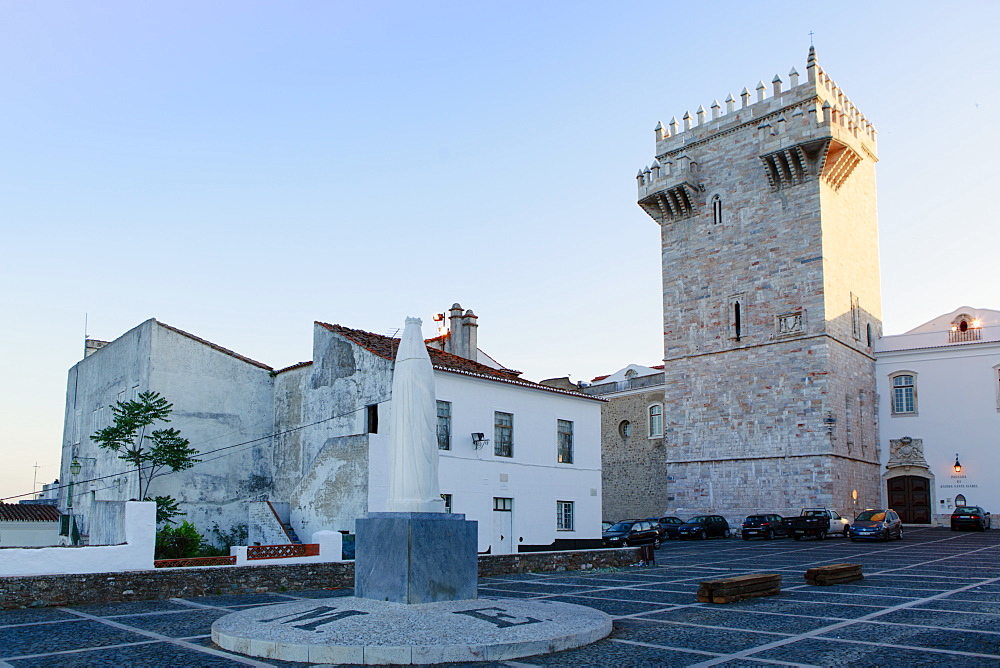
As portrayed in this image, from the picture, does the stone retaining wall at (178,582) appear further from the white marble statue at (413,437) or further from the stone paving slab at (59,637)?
the white marble statue at (413,437)

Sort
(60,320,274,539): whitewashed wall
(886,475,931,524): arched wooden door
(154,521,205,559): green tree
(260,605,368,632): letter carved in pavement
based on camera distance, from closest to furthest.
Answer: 1. (260,605,368,632): letter carved in pavement
2. (154,521,205,559): green tree
3. (60,320,274,539): whitewashed wall
4. (886,475,931,524): arched wooden door

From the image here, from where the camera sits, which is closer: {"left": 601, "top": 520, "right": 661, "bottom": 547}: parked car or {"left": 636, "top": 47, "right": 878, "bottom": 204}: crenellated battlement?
{"left": 601, "top": 520, "right": 661, "bottom": 547}: parked car

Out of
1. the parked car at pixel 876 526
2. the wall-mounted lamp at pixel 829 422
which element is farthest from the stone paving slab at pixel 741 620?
the wall-mounted lamp at pixel 829 422

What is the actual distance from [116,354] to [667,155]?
1070 inches

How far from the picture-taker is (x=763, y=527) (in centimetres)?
3203

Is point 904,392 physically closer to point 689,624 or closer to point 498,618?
point 689,624

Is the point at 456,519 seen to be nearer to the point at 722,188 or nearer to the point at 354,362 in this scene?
the point at 354,362

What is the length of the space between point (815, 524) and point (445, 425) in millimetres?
16200

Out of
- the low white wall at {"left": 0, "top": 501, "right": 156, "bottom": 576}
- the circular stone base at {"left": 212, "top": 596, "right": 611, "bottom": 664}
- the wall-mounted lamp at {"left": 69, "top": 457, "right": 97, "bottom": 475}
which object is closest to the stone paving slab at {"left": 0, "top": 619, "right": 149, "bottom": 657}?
the circular stone base at {"left": 212, "top": 596, "right": 611, "bottom": 664}

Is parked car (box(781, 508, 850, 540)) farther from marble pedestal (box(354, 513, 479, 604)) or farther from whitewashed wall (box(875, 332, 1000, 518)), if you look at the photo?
marble pedestal (box(354, 513, 479, 604))

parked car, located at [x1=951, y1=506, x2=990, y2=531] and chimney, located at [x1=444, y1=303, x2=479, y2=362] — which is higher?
chimney, located at [x1=444, y1=303, x2=479, y2=362]

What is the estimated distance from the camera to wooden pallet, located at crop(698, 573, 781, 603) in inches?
485

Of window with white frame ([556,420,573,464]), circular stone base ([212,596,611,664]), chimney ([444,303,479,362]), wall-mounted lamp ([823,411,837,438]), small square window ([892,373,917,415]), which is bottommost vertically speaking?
circular stone base ([212,596,611,664])

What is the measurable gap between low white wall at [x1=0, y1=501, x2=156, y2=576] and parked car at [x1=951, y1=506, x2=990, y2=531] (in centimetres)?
3257
